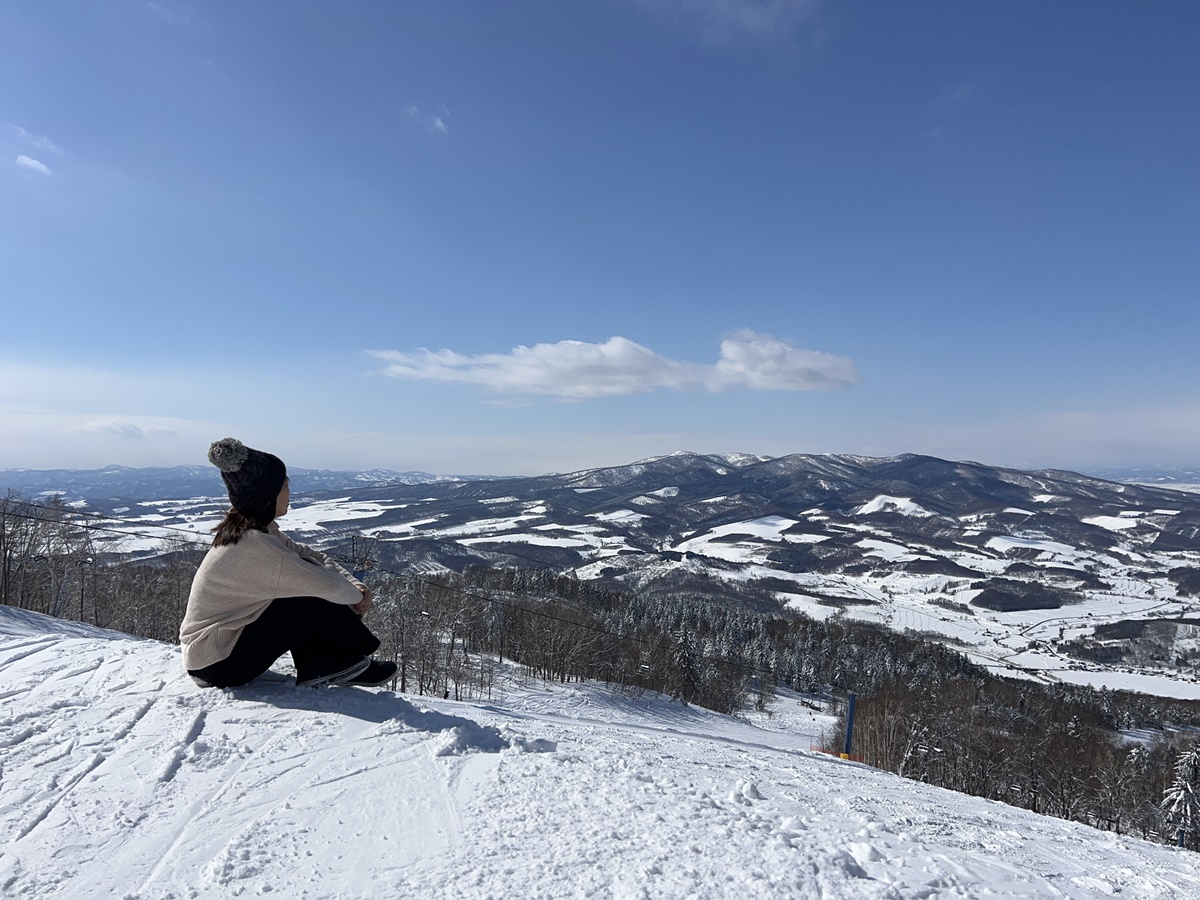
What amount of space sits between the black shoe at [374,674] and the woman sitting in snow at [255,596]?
176mm

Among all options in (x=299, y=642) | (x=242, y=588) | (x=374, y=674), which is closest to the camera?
(x=242, y=588)

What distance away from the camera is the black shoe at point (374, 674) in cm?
472

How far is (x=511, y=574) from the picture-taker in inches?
3703

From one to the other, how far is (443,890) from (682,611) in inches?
3790

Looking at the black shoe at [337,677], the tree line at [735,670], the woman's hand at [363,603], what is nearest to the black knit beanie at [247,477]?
the woman's hand at [363,603]

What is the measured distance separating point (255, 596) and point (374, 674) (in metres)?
1.07

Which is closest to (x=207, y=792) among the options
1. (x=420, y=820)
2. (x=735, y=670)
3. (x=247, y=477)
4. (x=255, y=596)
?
(x=420, y=820)

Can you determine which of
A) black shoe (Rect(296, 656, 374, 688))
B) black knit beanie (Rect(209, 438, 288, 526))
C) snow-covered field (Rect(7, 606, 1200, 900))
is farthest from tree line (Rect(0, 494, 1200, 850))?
snow-covered field (Rect(7, 606, 1200, 900))

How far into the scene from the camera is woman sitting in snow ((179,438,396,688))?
4277mm

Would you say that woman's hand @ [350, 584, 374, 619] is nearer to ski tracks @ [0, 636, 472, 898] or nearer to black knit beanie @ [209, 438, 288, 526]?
ski tracks @ [0, 636, 472, 898]

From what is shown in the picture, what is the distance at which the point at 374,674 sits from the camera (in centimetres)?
478

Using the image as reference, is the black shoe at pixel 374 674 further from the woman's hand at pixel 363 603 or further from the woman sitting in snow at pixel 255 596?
the woman's hand at pixel 363 603

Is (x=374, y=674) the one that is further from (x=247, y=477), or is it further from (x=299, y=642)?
(x=247, y=477)

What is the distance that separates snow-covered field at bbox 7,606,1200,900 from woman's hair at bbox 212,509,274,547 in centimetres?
109
